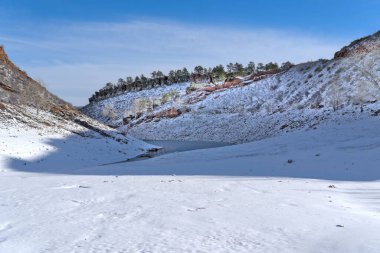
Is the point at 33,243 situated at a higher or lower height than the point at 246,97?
lower

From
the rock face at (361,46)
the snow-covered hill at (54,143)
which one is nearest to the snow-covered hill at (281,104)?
the rock face at (361,46)

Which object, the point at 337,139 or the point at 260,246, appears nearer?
the point at 260,246

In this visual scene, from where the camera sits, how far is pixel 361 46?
282 ft

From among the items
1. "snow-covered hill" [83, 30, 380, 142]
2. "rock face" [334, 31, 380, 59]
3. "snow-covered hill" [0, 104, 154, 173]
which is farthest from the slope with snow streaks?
"snow-covered hill" [0, 104, 154, 173]

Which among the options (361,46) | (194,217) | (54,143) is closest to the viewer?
(194,217)

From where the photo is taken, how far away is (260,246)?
689 centimetres

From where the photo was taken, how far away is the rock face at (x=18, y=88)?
48500mm

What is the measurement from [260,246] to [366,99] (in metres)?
59.3

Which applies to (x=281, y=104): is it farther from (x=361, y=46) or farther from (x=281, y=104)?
(x=361, y=46)

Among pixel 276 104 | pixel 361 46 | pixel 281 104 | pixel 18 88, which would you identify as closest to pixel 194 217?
pixel 18 88

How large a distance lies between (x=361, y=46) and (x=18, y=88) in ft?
223

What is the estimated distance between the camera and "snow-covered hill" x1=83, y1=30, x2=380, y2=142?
63.0 m

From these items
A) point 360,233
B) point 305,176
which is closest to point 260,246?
point 360,233

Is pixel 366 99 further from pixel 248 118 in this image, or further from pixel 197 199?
pixel 197 199
